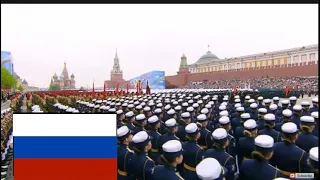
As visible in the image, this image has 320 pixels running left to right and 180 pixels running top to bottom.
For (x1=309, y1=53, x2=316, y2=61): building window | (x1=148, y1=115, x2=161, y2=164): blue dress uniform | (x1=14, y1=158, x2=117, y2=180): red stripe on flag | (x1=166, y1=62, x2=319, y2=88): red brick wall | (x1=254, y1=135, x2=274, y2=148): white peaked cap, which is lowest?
(x1=148, y1=115, x2=161, y2=164): blue dress uniform

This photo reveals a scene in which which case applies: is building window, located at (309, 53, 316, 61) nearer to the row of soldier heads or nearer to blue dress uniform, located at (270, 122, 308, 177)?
the row of soldier heads

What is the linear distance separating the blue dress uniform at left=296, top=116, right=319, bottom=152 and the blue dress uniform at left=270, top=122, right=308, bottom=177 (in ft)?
1.45

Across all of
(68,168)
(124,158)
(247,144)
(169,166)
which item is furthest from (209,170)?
(247,144)

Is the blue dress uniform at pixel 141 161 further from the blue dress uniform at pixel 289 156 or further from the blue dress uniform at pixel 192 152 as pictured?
the blue dress uniform at pixel 289 156

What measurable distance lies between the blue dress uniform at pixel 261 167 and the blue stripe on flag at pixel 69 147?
45.6 inches

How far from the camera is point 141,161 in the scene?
8.73 feet

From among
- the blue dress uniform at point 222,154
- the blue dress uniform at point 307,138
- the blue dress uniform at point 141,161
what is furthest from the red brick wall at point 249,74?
the blue dress uniform at point 141,161

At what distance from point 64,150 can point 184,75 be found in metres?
42.8

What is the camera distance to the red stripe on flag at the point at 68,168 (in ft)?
6.27

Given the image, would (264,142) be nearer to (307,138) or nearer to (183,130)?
(307,138)

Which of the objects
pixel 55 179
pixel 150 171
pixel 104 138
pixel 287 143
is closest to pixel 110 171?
pixel 104 138

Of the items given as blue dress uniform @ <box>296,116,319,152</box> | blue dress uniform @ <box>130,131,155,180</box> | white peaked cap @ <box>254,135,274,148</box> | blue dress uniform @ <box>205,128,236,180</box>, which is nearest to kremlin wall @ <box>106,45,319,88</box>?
blue dress uniform @ <box>296,116,319,152</box>

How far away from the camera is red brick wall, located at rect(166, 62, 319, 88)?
30312mm

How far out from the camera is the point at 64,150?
1.92 m
